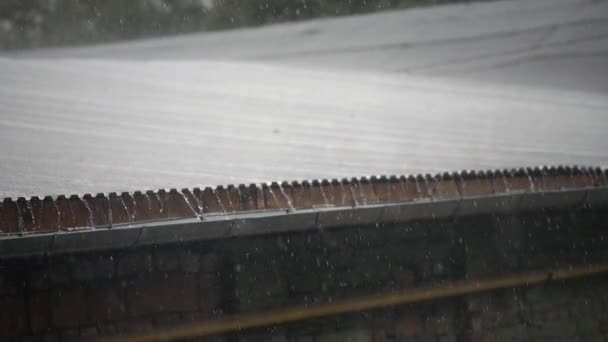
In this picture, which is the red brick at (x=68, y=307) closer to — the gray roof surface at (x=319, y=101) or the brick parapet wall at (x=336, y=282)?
the brick parapet wall at (x=336, y=282)

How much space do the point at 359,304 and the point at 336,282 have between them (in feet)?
0.50

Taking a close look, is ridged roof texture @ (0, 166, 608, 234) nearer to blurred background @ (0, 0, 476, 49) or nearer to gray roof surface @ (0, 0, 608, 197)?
gray roof surface @ (0, 0, 608, 197)

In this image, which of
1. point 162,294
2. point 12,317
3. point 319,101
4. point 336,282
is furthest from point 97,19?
point 12,317

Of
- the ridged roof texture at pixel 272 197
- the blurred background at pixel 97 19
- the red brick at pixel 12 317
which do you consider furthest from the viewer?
the blurred background at pixel 97 19

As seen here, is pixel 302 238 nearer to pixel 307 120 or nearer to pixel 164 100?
pixel 307 120

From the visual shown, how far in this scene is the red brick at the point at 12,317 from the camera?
394 centimetres

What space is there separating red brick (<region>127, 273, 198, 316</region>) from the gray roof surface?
1.43 ft

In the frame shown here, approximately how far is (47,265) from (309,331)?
4.29 feet

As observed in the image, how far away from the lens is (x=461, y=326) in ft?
17.1

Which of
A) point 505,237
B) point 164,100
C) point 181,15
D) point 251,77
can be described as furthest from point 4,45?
point 505,237

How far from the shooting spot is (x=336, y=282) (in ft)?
15.8

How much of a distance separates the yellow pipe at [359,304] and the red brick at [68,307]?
196 mm

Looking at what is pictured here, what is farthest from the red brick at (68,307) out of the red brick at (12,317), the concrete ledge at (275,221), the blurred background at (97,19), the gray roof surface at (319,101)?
the blurred background at (97,19)

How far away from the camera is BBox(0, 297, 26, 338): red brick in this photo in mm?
3939
